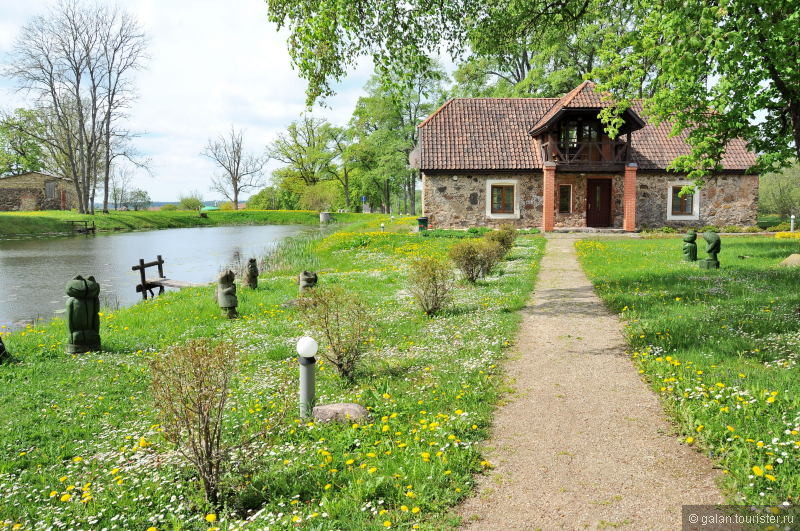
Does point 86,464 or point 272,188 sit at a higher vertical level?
point 272,188

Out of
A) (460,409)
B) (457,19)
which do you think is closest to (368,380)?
(460,409)

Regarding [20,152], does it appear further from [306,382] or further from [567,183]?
[306,382]

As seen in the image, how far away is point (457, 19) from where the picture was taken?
1092 centimetres

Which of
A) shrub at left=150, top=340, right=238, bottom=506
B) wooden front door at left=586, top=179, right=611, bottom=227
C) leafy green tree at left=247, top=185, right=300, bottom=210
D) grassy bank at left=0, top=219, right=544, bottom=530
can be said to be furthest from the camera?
leafy green tree at left=247, top=185, right=300, bottom=210

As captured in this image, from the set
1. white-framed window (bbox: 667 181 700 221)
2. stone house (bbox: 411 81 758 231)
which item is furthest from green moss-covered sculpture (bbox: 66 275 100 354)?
white-framed window (bbox: 667 181 700 221)

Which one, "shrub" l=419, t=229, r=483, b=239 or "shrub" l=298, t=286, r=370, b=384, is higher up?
"shrub" l=419, t=229, r=483, b=239

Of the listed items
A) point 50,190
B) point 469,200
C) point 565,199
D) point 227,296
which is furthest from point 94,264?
point 50,190

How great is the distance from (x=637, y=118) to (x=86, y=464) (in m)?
27.2

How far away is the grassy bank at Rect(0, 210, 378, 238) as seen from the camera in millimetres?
42000

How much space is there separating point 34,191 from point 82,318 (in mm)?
58442

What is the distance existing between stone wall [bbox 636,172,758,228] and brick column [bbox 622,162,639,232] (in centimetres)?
153

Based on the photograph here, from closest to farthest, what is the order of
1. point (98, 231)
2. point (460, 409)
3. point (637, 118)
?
point (460, 409) < point (637, 118) < point (98, 231)

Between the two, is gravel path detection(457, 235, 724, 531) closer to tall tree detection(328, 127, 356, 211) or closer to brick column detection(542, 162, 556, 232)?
brick column detection(542, 162, 556, 232)

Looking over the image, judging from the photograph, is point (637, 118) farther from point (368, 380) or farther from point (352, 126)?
point (352, 126)
